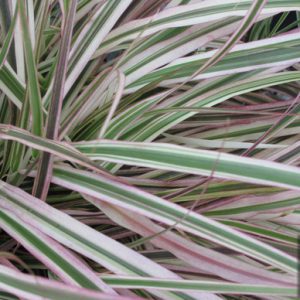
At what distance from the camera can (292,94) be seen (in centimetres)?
88

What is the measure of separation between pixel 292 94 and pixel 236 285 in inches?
20.4

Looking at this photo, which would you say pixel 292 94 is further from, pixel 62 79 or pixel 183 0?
pixel 62 79

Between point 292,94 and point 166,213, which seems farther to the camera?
point 292,94

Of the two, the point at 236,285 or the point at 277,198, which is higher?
the point at 277,198

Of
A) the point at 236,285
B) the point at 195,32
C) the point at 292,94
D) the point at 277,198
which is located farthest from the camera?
the point at 292,94

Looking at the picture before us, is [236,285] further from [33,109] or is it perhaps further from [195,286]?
[33,109]

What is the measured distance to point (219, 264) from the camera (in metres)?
0.50

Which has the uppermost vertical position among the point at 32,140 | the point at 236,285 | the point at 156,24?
the point at 156,24

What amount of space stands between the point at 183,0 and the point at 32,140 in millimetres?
376

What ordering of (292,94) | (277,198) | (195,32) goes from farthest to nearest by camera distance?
(292,94), (195,32), (277,198)

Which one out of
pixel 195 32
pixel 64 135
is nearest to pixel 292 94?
pixel 195 32

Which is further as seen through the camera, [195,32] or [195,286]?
[195,32]


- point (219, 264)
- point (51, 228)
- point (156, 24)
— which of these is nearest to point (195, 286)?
point (219, 264)

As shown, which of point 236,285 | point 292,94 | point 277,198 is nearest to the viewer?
point 236,285
